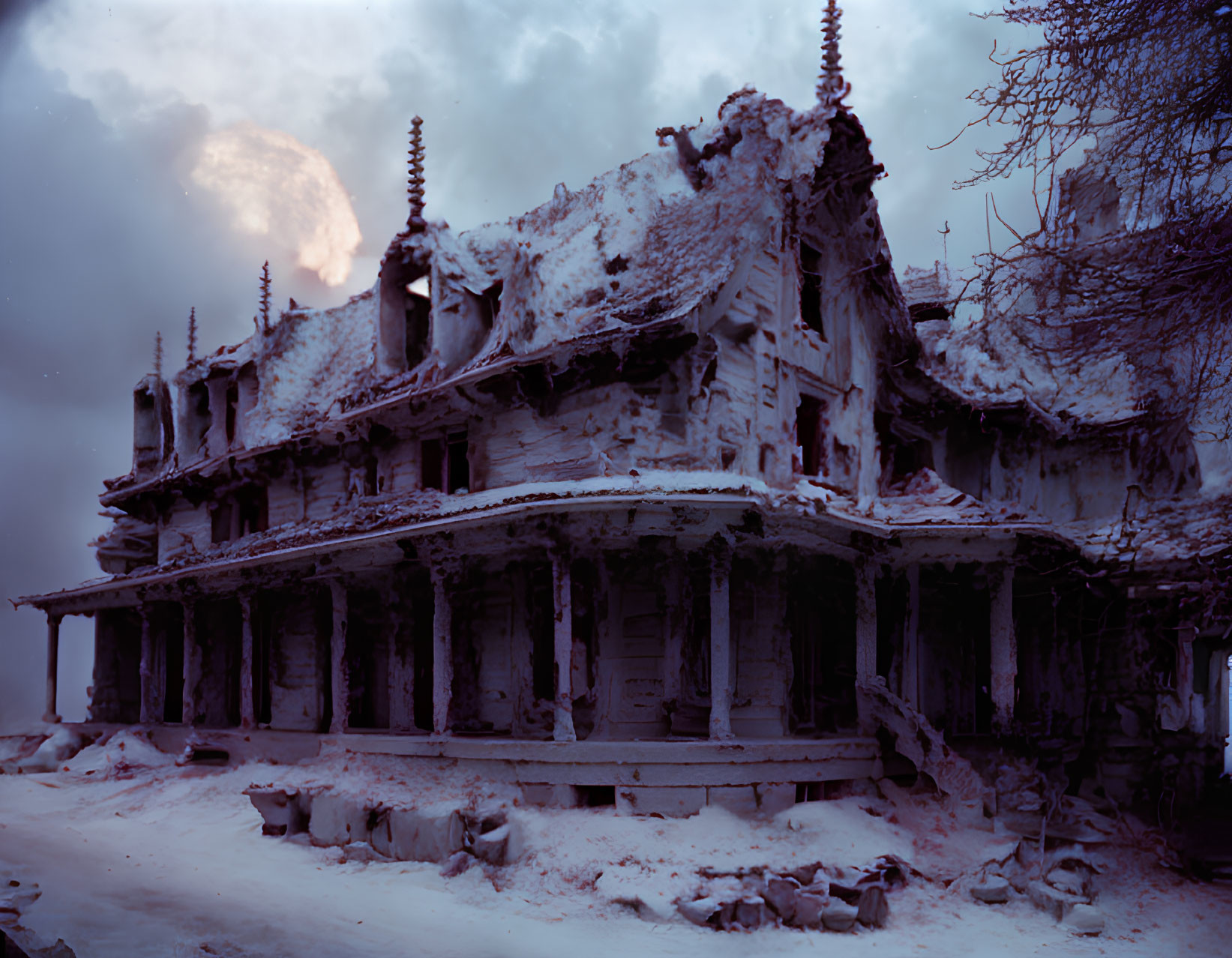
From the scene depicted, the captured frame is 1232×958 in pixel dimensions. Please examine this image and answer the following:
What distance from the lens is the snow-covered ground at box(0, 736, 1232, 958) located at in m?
10.5

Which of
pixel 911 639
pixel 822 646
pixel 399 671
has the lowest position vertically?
pixel 399 671

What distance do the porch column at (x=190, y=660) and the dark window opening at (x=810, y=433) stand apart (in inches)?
569

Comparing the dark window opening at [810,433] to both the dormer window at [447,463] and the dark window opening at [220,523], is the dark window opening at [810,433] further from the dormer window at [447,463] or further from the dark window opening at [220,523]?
the dark window opening at [220,523]

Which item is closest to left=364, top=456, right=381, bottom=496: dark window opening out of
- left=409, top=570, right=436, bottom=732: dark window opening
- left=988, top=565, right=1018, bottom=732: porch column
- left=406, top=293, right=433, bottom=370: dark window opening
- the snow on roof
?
left=406, top=293, right=433, bottom=370: dark window opening

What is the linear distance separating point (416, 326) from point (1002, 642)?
1356cm

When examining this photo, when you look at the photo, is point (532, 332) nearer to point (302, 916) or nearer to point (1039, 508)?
point (302, 916)

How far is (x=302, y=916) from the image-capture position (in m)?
11.2

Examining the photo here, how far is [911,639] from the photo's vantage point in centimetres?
1800

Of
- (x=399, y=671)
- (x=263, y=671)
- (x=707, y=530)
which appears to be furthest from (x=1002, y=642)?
(x=263, y=671)

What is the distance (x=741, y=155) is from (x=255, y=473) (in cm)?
1420

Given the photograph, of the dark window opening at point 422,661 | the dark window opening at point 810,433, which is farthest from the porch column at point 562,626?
the dark window opening at point 810,433

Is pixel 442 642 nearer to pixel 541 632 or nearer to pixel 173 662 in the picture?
pixel 541 632

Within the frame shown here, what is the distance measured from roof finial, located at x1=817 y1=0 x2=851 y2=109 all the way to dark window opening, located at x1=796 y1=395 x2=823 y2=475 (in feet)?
18.3

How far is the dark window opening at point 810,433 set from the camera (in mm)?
19125
